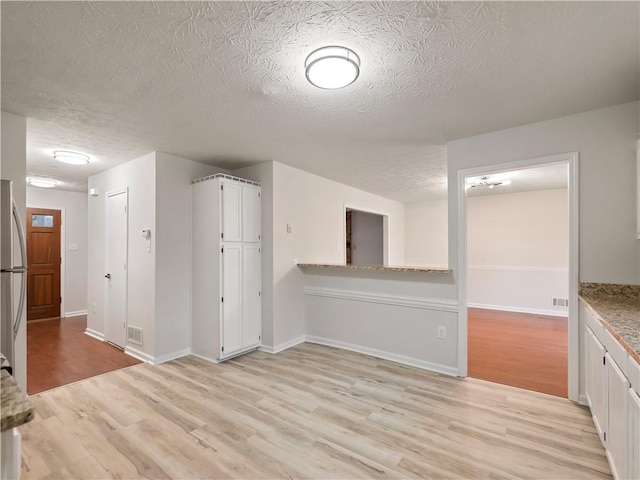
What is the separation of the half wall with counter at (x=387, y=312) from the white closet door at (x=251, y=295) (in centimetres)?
67

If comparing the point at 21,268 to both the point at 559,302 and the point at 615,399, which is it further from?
the point at 559,302

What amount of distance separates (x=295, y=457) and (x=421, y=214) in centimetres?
649

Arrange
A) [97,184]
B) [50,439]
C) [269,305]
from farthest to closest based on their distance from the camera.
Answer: [97,184]
[269,305]
[50,439]

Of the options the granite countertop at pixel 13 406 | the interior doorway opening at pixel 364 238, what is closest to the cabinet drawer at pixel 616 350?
the granite countertop at pixel 13 406

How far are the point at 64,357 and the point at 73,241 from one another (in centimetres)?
314

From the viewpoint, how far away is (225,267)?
12.0ft

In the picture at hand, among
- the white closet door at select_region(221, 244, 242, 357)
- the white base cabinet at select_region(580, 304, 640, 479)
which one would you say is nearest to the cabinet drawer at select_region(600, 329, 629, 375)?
the white base cabinet at select_region(580, 304, 640, 479)

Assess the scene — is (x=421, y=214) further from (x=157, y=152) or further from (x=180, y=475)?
(x=180, y=475)

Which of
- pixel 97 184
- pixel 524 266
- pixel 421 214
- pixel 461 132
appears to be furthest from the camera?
pixel 421 214

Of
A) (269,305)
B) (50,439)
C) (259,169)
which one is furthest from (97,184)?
(50,439)

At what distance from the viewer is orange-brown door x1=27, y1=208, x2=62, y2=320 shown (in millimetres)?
5566

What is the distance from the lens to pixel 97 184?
457 centimetres

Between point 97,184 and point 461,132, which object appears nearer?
point 461,132

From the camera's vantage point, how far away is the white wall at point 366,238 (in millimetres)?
8156
